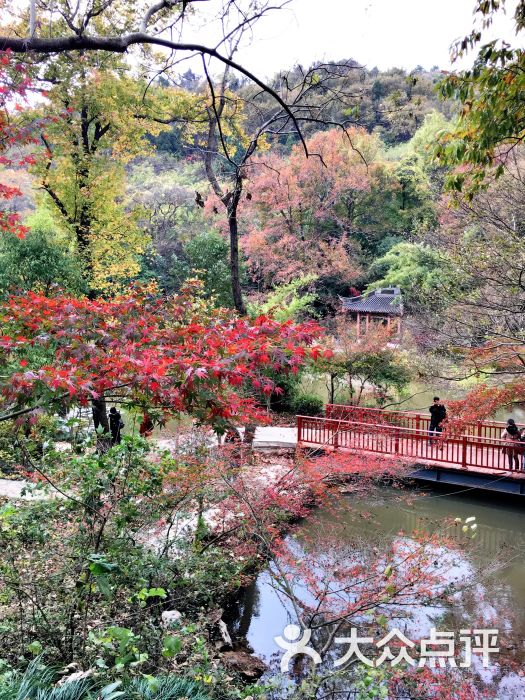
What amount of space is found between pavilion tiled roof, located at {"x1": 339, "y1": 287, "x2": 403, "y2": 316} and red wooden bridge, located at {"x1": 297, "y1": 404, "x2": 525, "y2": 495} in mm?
8500

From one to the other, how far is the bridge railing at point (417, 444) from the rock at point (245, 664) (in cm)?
501

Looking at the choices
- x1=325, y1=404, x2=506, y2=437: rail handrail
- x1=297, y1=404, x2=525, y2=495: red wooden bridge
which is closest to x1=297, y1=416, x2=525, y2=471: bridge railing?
x1=297, y1=404, x2=525, y2=495: red wooden bridge

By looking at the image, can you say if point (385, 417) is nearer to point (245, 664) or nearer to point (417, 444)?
point (417, 444)

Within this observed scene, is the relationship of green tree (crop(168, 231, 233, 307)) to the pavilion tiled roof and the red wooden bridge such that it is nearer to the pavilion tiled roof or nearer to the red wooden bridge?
the pavilion tiled roof

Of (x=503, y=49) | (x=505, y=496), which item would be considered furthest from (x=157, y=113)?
(x=505, y=496)

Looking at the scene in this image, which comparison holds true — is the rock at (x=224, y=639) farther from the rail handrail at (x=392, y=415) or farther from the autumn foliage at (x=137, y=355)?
the rail handrail at (x=392, y=415)

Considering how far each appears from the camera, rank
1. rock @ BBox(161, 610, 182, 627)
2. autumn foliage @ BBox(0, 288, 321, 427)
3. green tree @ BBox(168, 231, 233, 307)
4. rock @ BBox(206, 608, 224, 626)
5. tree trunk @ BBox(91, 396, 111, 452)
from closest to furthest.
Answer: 1. autumn foliage @ BBox(0, 288, 321, 427)
2. tree trunk @ BBox(91, 396, 111, 452)
3. rock @ BBox(161, 610, 182, 627)
4. rock @ BBox(206, 608, 224, 626)
5. green tree @ BBox(168, 231, 233, 307)

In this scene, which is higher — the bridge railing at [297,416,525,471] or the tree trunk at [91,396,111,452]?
the tree trunk at [91,396,111,452]

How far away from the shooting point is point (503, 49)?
3541 mm

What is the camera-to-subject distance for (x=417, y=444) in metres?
Answer: 11.1

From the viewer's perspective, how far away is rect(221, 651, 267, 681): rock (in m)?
5.26

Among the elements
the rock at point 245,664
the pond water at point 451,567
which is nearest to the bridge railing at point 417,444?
the pond water at point 451,567

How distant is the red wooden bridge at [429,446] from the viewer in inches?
408

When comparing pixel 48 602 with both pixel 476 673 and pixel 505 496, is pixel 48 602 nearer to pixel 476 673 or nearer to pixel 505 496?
pixel 476 673
